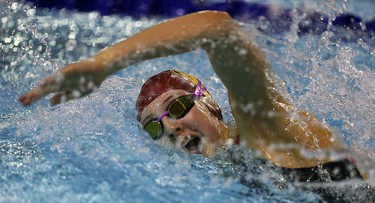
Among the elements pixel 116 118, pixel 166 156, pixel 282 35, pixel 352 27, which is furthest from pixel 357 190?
pixel 352 27

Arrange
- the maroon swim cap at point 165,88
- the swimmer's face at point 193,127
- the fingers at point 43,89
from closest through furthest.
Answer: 1. the fingers at point 43,89
2. the swimmer's face at point 193,127
3. the maroon swim cap at point 165,88

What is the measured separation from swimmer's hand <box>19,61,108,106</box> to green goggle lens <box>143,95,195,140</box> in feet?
1.67

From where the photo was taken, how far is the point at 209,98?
1.75 m

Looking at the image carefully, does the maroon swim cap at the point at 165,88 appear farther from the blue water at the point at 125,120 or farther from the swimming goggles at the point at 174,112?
the blue water at the point at 125,120

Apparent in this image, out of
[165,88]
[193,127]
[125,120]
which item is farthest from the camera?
[125,120]

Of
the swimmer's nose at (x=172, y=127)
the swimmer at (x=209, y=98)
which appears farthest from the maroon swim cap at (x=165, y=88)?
the swimmer's nose at (x=172, y=127)

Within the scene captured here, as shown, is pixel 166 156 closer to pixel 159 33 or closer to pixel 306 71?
pixel 159 33

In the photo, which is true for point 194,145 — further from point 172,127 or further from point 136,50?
point 136,50

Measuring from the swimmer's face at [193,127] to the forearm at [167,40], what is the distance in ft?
1.37

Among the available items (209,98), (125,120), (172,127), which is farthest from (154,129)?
(125,120)

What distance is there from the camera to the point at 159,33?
121 centimetres

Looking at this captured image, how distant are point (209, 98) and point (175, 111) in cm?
15

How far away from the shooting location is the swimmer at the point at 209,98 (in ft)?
3.84

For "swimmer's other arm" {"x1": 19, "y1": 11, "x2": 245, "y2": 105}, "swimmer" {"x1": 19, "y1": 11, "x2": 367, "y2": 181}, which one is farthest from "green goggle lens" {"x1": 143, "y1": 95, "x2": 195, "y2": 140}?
"swimmer's other arm" {"x1": 19, "y1": 11, "x2": 245, "y2": 105}
